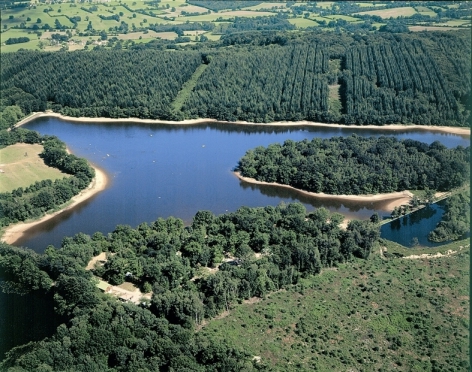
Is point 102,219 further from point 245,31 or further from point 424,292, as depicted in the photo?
point 245,31

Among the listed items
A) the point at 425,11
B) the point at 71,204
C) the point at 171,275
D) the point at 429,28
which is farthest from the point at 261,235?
the point at 425,11

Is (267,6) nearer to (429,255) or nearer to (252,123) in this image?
(252,123)

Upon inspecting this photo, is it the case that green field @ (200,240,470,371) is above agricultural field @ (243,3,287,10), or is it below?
below

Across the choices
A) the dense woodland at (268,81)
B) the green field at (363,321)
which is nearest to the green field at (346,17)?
the dense woodland at (268,81)

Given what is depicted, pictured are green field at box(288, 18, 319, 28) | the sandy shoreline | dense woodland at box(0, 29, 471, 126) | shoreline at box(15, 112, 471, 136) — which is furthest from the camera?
green field at box(288, 18, 319, 28)

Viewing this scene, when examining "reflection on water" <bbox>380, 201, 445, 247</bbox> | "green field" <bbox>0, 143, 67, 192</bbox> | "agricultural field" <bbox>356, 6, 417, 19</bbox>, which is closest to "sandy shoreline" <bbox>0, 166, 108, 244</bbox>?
"green field" <bbox>0, 143, 67, 192</bbox>

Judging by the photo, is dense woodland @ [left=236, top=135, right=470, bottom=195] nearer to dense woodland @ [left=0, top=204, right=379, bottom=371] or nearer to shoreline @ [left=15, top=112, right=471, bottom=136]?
dense woodland @ [left=0, top=204, right=379, bottom=371]
